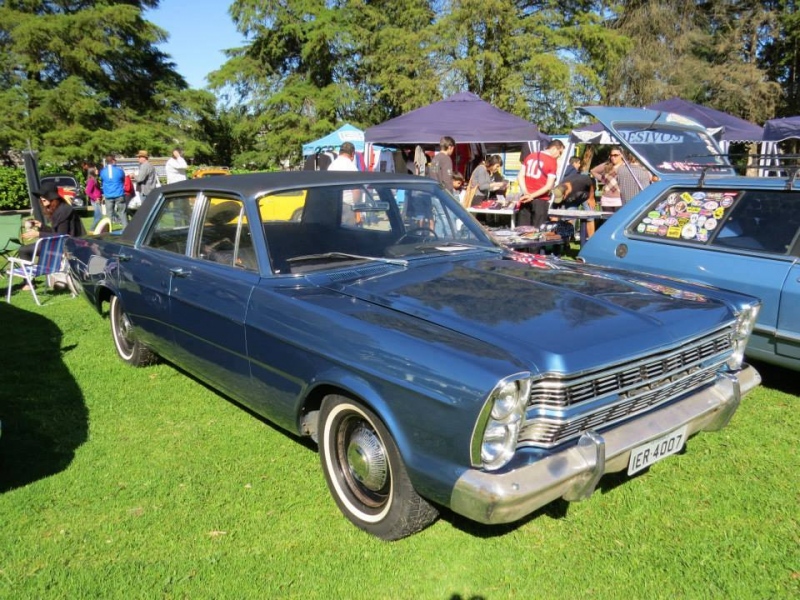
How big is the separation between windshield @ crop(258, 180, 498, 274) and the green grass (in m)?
1.24

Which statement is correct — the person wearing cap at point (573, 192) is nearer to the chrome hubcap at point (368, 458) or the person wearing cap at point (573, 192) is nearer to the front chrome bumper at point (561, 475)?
the front chrome bumper at point (561, 475)

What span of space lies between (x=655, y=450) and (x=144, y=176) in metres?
13.4

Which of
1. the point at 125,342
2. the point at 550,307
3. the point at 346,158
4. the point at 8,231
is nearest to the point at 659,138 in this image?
the point at 550,307

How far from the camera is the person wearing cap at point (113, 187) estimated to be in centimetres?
1301

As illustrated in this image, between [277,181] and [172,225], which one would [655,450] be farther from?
[172,225]

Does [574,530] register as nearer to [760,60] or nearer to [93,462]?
[93,462]

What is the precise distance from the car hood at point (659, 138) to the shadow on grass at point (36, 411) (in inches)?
193

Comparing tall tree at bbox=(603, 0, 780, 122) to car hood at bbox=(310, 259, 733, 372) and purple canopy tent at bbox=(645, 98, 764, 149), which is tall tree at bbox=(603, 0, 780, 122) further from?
car hood at bbox=(310, 259, 733, 372)

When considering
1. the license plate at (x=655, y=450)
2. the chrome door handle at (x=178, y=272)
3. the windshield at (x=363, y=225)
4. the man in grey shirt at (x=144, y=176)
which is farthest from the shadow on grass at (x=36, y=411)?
the man in grey shirt at (x=144, y=176)

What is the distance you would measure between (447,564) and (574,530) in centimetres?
67

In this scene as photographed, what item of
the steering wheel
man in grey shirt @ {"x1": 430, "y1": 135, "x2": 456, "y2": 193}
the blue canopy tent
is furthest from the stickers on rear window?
the blue canopy tent

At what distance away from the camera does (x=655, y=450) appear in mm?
2762

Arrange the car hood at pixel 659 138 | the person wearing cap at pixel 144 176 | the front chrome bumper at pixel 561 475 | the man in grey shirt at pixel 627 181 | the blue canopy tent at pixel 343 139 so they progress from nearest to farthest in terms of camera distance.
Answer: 1. the front chrome bumper at pixel 561 475
2. the car hood at pixel 659 138
3. the man in grey shirt at pixel 627 181
4. the person wearing cap at pixel 144 176
5. the blue canopy tent at pixel 343 139

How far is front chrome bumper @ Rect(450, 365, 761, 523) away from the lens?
2.28 m
